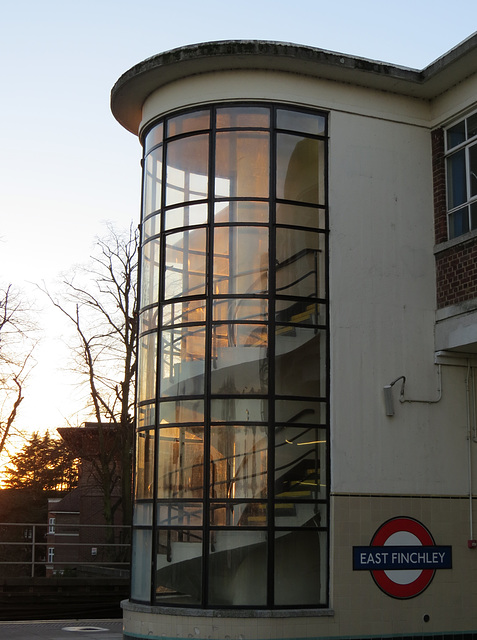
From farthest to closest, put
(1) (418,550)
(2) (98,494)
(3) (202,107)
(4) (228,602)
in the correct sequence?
1. (2) (98,494)
2. (3) (202,107)
3. (1) (418,550)
4. (4) (228,602)

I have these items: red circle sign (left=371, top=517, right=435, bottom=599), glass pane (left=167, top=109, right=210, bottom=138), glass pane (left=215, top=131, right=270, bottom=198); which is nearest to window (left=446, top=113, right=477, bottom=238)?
glass pane (left=215, top=131, right=270, bottom=198)

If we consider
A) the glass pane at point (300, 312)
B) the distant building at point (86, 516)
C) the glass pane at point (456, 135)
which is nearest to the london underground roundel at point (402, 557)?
the glass pane at point (300, 312)

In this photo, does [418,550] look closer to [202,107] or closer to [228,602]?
[228,602]

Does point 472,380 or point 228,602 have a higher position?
point 472,380

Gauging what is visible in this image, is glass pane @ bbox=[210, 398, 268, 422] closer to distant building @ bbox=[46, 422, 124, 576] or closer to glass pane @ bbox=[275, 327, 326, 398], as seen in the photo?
glass pane @ bbox=[275, 327, 326, 398]

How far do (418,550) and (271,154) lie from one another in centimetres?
616

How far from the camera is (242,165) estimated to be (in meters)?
12.7

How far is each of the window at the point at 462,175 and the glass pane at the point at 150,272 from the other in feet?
15.2

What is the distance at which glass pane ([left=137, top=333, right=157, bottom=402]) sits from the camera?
1280 centimetres

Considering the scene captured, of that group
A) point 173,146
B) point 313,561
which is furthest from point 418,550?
point 173,146

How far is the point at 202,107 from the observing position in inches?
509

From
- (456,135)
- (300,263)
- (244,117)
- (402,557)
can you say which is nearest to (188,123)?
(244,117)

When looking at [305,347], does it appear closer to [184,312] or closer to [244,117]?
[184,312]

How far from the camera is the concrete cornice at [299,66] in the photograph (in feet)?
40.8
